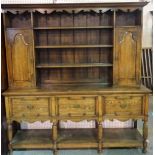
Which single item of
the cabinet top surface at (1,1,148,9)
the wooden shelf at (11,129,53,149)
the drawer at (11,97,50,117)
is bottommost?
Answer: the wooden shelf at (11,129,53,149)

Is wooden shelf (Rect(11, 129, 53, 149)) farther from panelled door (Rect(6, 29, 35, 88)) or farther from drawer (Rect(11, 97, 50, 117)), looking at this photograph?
panelled door (Rect(6, 29, 35, 88))

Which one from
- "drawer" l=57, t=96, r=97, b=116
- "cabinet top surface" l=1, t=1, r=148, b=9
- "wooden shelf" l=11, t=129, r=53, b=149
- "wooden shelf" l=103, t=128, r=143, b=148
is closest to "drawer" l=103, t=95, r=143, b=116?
"drawer" l=57, t=96, r=97, b=116

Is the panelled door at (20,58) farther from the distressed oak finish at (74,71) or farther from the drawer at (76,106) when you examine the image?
the drawer at (76,106)

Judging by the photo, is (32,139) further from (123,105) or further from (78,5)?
(78,5)

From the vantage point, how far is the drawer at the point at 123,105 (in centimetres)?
259

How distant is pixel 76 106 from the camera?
260 centimetres

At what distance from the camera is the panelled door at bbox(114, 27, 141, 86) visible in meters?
2.63

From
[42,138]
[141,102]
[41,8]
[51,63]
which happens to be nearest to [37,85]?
[51,63]

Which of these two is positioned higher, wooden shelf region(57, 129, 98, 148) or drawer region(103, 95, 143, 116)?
drawer region(103, 95, 143, 116)

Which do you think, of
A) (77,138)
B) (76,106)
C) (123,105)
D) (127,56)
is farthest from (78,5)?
(77,138)

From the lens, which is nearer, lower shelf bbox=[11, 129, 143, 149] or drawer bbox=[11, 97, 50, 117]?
drawer bbox=[11, 97, 50, 117]

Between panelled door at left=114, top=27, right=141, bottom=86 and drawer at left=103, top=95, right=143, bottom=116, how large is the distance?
232 millimetres

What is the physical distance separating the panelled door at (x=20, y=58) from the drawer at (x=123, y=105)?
0.99 meters

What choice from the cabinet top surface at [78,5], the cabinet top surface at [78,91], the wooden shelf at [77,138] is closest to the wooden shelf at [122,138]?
the wooden shelf at [77,138]
